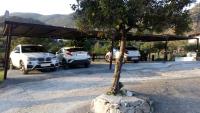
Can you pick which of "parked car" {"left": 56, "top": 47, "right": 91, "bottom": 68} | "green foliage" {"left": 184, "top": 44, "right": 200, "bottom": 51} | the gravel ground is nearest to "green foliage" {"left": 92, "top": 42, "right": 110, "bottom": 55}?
"green foliage" {"left": 184, "top": 44, "right": 200, "bottom": 51}

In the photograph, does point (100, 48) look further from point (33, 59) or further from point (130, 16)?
point (130, 16)

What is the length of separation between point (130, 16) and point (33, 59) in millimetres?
11765

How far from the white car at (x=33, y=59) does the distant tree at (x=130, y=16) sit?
9.98 metres

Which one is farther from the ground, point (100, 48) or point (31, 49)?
point (100, 48)

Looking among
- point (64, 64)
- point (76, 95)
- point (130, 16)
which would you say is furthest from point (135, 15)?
point (64, 64)

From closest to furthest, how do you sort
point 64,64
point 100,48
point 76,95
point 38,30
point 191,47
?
point 76,95
point 38,30
point 64,64
point 100,48
point 191,47

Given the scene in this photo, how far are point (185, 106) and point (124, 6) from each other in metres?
4.42

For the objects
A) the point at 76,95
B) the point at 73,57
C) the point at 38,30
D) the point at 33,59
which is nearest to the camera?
the point at 76,95

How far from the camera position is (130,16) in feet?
38.8

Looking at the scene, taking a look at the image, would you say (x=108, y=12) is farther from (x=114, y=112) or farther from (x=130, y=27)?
(x=114, y=112)

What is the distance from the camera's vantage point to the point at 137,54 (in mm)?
31391

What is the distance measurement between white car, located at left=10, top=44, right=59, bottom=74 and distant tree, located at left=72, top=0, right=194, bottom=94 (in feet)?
32.7

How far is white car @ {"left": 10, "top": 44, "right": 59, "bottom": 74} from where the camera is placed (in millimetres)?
22391

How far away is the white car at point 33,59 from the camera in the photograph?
2239 cm
